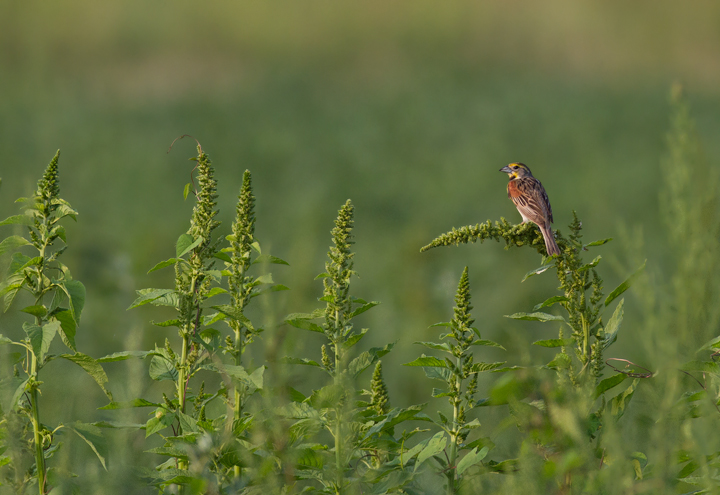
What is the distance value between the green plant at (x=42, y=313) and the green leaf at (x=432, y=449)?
960 mm

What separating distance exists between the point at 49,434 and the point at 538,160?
63.1 ft

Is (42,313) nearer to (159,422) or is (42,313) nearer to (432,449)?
(159,422)

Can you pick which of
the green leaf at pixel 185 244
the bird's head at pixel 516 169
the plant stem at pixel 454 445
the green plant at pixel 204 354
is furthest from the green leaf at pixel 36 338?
the bird's head at pixel 516 169

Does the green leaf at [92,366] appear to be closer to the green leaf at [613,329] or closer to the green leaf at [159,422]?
the green leaf at [159,422]

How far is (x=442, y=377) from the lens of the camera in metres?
2.58

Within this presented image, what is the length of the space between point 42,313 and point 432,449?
1.28 m

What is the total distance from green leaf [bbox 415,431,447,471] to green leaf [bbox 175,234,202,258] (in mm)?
991

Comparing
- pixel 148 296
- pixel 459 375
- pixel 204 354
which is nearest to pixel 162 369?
pixel 204 354

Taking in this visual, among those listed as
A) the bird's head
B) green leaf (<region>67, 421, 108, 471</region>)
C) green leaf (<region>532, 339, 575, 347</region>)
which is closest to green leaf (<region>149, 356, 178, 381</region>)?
green leaf (<region>67, 421, 108, 471</region>)

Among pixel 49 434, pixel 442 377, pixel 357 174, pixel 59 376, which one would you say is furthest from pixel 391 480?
pixel 357 174

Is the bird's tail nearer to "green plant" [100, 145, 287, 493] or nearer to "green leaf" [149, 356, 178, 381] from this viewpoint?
"green plant" [100, 145, 287, 493]

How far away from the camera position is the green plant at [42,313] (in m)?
2.24

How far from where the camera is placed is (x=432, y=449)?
7.63 ft

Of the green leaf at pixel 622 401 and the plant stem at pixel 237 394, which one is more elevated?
the plant stem at pixel 237 394
